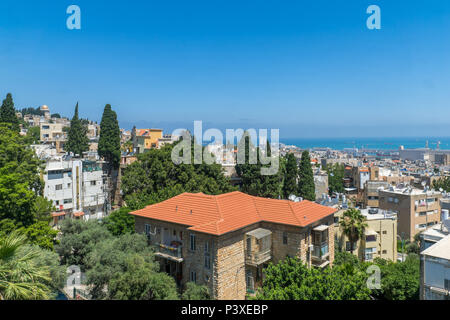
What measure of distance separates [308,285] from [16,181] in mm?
17983

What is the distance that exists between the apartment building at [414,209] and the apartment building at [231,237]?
20.9 metres

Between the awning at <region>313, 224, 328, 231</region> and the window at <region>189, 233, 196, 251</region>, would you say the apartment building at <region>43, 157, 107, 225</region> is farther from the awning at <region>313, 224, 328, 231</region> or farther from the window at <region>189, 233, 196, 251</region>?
the awning at <region>313, 224, 328, 231</region>

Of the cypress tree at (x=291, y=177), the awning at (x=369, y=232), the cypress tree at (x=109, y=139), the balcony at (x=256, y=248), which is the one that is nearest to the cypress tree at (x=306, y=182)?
the cypress tree at (x=291, y=177)

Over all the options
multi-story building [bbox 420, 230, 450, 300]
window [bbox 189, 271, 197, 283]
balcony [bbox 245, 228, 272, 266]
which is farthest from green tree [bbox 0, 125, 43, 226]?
multi-story building [bbox 420, 230, 450, 300]

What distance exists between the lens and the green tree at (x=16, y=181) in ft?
62.8

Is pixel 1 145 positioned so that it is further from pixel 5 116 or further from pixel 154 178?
pixel 5 116

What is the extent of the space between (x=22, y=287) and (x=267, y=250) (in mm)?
13256

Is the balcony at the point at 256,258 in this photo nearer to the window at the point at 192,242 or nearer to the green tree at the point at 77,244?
the window at the point at 192,242

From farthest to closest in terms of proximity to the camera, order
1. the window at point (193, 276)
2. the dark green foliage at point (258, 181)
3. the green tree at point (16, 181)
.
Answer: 1. the dark green foliage at point (258, 181)
2. the green tree at point (16, 181)
3. the window at point (193, 276)

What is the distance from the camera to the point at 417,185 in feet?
191

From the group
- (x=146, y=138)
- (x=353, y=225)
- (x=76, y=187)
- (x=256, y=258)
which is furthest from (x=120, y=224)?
(x=146, y=138)

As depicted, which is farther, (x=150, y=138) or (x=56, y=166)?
(x=150, y=138)

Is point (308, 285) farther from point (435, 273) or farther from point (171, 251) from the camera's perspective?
point (171, 251)
